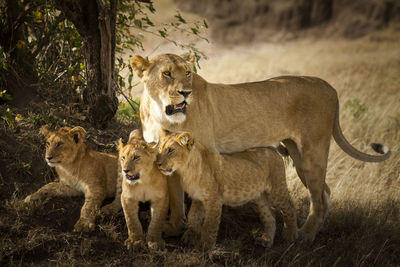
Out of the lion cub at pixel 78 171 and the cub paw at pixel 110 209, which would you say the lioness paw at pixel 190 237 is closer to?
the cub paw at pixel 110 209

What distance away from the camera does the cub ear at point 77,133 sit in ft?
16.5

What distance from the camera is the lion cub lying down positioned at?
443 centimetres

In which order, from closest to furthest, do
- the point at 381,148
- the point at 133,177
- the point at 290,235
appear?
the point at 133,177 → the point at 290,235 → the point at 381,148

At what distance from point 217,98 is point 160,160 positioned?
1.20 meters

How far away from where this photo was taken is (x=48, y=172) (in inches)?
214

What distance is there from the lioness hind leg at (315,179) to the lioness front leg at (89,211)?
2.29 meters

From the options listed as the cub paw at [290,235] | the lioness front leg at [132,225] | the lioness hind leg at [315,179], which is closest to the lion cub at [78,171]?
the lioness front leg at [132,225]

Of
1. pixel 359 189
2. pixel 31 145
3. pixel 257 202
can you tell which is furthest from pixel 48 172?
pixel 359 189

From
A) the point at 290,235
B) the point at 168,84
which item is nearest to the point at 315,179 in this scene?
the point at 290,235

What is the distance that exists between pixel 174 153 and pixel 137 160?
0.33 m

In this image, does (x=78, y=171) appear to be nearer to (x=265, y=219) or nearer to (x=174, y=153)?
(x=174, y=153)

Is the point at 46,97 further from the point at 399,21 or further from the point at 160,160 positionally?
the point at 399,21

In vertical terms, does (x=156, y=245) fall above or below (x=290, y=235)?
above

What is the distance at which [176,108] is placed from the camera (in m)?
4.56
